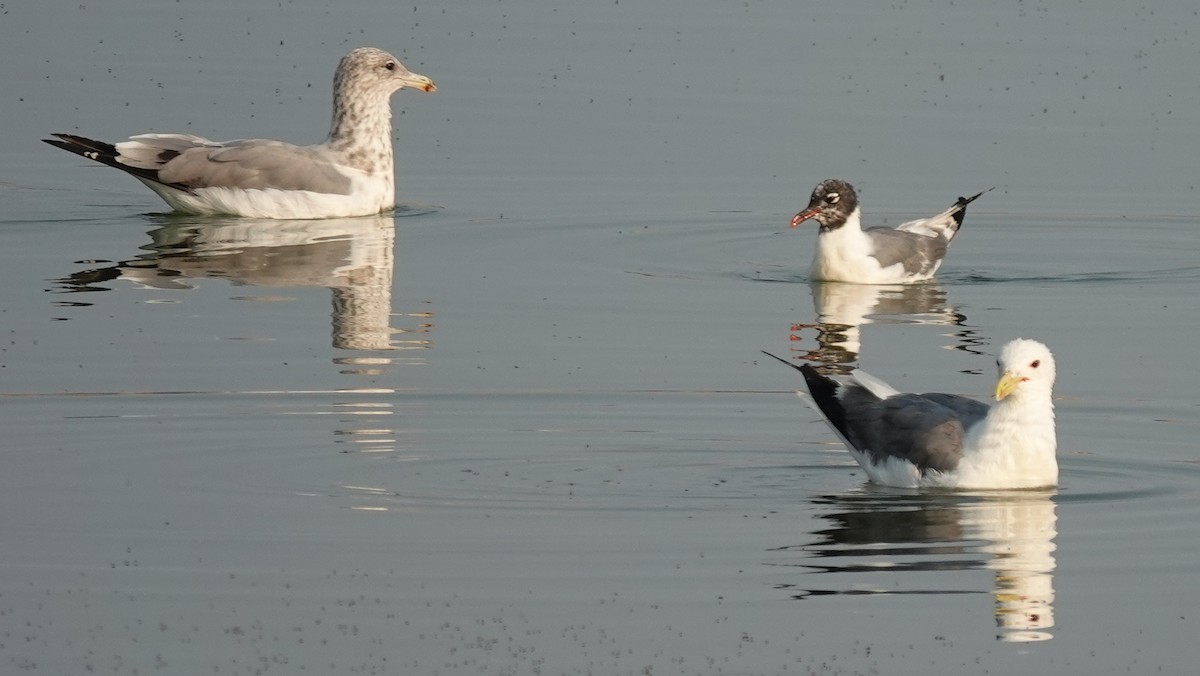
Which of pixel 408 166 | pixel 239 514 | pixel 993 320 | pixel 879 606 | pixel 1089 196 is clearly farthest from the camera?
pixel 408 166

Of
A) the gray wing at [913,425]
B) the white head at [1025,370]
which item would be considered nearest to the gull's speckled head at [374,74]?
the gray wing at [913,425]

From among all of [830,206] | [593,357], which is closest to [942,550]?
[593,357]

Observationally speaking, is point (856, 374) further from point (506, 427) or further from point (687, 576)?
point (687, 576)

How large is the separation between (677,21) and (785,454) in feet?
69.4

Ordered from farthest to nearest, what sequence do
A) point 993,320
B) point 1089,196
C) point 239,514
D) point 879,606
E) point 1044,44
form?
point 1044,44 → point 1089,196 → point 993,320 → point 239,514 → point 879,606

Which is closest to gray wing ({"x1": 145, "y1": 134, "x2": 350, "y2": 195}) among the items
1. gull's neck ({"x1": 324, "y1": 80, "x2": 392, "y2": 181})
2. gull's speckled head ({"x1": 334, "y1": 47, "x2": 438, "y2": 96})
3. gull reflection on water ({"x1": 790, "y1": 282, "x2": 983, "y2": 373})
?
gull's neck ({"x1": 324, "y1": 80, "x2": 392, "y2": 181})

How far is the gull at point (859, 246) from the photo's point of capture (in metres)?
20.6

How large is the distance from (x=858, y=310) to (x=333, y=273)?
14.4ft

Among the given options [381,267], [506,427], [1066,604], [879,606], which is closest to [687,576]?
[879,606]

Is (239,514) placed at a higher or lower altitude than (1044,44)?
lower

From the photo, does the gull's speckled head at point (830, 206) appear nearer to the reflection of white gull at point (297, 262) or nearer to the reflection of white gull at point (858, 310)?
the reflection of white gull at point (858, 310)

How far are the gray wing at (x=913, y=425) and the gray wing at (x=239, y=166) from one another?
1067 cm

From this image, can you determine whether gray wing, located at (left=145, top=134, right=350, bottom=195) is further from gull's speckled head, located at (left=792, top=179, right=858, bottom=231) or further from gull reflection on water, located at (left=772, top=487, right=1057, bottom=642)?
gull reflection on water, located at (left=772, top=487, right=1057, bottom=642)

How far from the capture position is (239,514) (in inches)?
484
